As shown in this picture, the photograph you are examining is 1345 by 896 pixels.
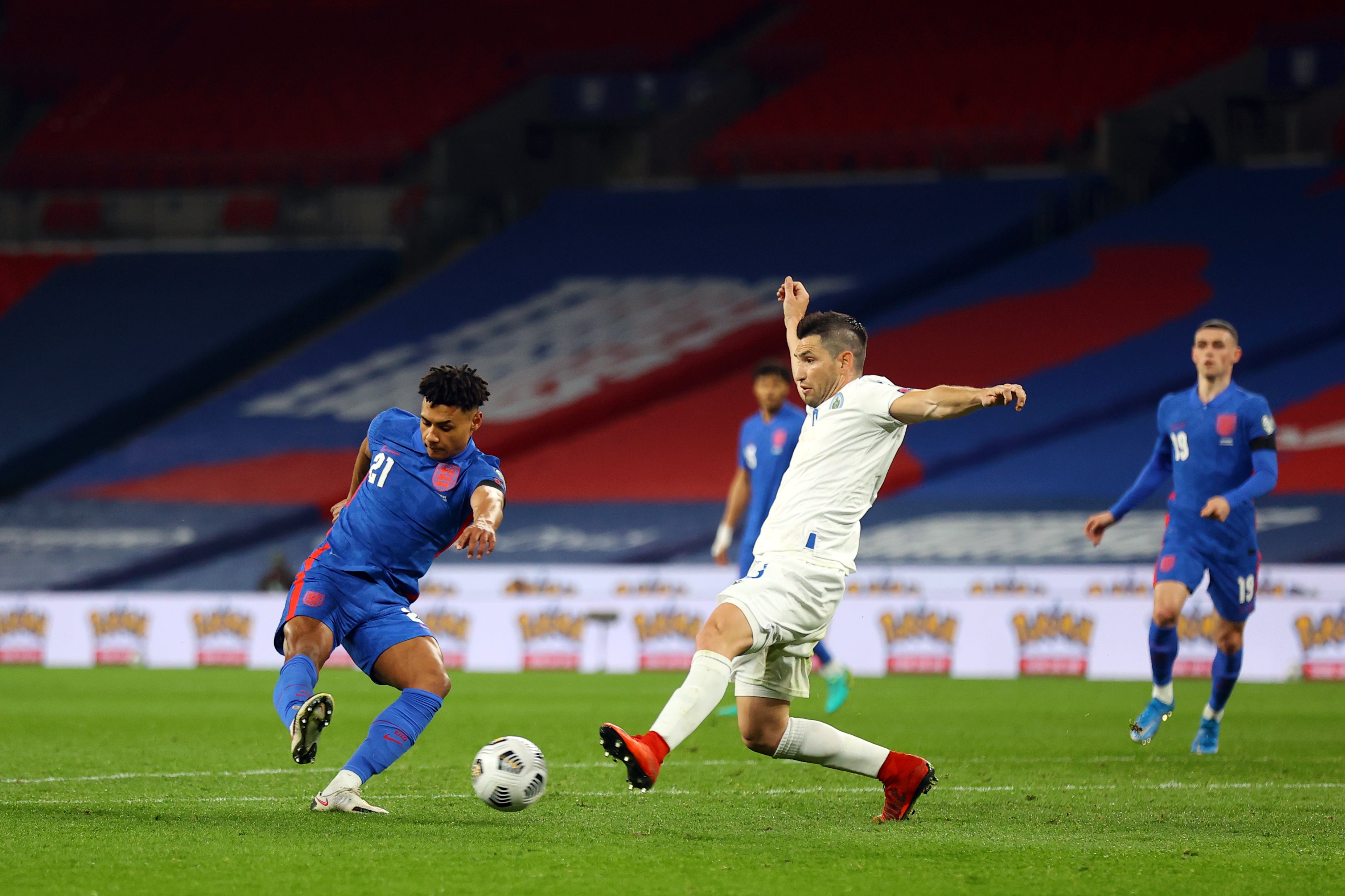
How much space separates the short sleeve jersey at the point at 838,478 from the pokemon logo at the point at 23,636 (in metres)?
15.0

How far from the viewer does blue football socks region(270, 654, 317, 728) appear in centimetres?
631

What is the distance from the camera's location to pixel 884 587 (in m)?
19.9

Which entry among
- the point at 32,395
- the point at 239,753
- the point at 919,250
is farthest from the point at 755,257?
the point at 239,753

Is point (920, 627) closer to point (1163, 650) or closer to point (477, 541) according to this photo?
point (1163, 650)

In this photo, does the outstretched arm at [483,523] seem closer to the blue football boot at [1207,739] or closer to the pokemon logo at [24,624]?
the blue football boot at [1207,739]

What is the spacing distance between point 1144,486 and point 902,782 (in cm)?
383

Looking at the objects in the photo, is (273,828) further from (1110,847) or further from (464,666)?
(464,666)

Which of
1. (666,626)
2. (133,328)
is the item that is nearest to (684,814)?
(666,626)

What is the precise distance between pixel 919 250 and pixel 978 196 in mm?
1707

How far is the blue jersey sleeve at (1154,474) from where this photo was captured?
9562mm

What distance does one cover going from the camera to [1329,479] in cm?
2291

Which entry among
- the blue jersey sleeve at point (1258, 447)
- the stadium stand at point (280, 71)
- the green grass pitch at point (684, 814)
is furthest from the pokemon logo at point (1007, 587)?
the stadium stand at point (280, 71)

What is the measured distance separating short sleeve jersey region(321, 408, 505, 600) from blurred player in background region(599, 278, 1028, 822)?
1.27 metres

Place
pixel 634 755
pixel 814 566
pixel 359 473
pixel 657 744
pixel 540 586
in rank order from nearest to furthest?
pixel 634 755 < pixel 657 744 < pixel 814 566 < pixel 359 473 < pixel 540 586
